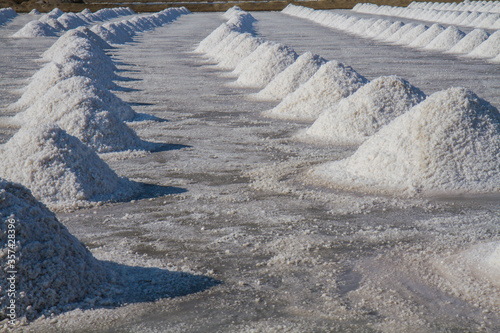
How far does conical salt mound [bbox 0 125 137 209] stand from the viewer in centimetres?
534

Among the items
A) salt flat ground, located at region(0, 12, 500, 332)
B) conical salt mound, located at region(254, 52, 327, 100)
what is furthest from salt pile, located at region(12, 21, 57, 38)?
salt flat ground, located at region(0, 12, 500, 332)

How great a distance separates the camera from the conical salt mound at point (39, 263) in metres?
3.20

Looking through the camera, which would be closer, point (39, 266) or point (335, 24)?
point (39, 266)

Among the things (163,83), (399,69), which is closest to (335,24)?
(399,69)

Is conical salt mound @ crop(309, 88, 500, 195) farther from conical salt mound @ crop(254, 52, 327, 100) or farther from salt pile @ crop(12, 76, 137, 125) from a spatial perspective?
conical salt mound @ crop(254, 52, 327, 100)

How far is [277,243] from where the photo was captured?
4379 mm

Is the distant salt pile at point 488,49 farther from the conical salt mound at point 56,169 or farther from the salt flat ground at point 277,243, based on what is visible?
the conical salt mound at point 56,169

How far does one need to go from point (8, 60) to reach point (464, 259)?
1717 cm

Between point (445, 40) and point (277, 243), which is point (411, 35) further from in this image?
point (277, 243)

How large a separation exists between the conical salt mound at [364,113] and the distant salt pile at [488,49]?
10482 mm

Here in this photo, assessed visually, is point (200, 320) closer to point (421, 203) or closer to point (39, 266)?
point (39, 266)

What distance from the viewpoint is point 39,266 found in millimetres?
3264

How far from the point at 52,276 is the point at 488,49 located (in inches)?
669

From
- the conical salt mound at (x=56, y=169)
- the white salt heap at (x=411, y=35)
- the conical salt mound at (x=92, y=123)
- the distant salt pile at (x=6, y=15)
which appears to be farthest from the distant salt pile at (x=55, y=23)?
the conical salt mound at (x=56, y=169)
